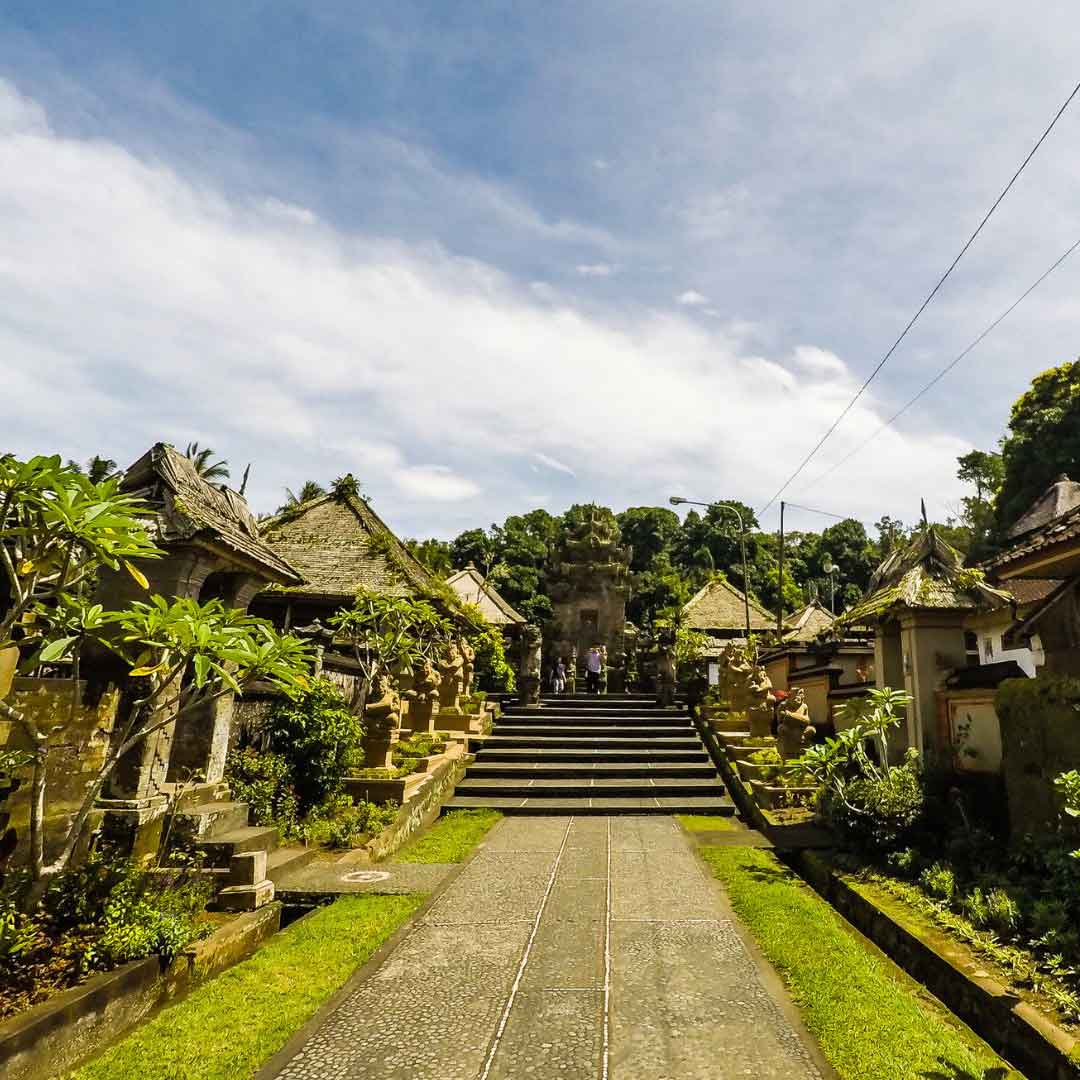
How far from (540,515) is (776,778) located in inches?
2060

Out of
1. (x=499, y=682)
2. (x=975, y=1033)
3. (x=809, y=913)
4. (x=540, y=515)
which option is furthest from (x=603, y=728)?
(x=540, y=515)

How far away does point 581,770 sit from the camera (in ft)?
40.4

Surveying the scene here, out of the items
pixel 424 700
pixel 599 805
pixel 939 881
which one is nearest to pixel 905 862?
pixel 939 881

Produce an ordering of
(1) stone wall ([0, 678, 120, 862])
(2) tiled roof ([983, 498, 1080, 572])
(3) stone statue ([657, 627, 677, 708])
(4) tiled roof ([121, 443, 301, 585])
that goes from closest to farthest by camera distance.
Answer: (1) stone wall ([0, 678, 120, 862]) → (2) tiled roof ([983, 498, 1080, 572]) → (4) tiled roof ([121, 443, 301, 585]) → (3) stone statue ([657, 627, 677, 708])

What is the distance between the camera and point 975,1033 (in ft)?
13.0

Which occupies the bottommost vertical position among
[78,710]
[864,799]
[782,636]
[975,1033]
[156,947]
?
[975,1033]

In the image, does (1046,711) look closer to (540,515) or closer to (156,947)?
(156,947)

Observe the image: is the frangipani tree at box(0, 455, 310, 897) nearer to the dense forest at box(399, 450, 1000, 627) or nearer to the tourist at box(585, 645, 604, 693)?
the tourist at box(585, 645, 604, 693)

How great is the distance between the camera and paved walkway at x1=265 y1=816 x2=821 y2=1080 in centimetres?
342

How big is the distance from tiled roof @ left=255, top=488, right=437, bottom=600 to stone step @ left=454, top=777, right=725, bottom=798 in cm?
459

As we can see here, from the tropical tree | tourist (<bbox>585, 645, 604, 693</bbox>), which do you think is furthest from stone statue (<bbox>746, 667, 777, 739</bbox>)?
the tropical tree

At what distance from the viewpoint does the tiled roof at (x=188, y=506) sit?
6398 millimetres

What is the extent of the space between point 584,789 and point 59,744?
8.26 metres

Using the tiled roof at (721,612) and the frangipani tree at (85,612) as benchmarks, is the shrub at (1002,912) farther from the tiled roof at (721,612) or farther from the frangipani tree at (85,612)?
the tiled roof at (721,612)
